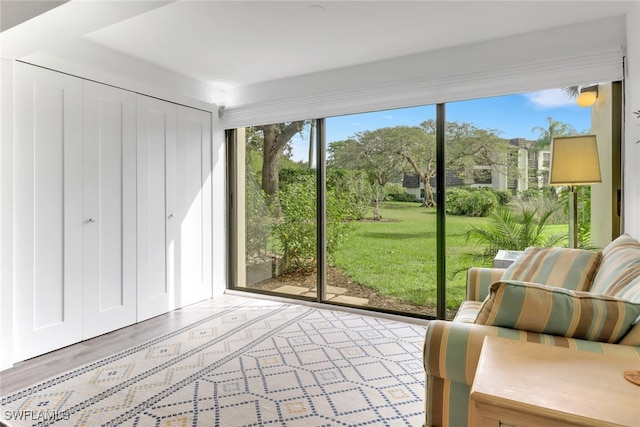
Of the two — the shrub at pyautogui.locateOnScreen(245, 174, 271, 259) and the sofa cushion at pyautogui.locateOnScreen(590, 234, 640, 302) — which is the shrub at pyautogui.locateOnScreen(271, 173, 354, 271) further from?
the sofa cushion at pyautogui.locateOnScreen(590, 234, 640, 302)

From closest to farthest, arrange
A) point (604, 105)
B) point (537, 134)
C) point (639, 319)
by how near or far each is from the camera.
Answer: point (639, 319)
point (604, 105)
point (537, 134)

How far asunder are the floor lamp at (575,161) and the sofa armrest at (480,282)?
32.4 inches

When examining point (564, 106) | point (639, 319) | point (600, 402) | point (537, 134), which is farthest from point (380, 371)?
point (564, 106)

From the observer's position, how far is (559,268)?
204 cm

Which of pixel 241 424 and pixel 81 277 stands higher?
pixel 81 277

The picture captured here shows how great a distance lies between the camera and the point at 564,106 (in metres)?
3.01

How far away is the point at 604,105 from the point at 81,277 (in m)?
4.26

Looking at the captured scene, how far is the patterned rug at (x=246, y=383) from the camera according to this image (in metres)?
1.94

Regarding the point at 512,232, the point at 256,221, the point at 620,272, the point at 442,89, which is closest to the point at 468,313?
the point at 620,272

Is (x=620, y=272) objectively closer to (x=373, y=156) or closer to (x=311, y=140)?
(x=373, y=156)

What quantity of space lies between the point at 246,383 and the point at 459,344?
4.73 ft

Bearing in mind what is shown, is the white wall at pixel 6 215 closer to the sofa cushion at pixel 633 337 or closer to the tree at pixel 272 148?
the tree at pixel 272 148

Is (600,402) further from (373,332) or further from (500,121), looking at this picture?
(500,121)

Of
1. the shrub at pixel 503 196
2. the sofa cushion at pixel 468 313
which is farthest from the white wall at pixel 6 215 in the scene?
the shrub at pixel 503 196
